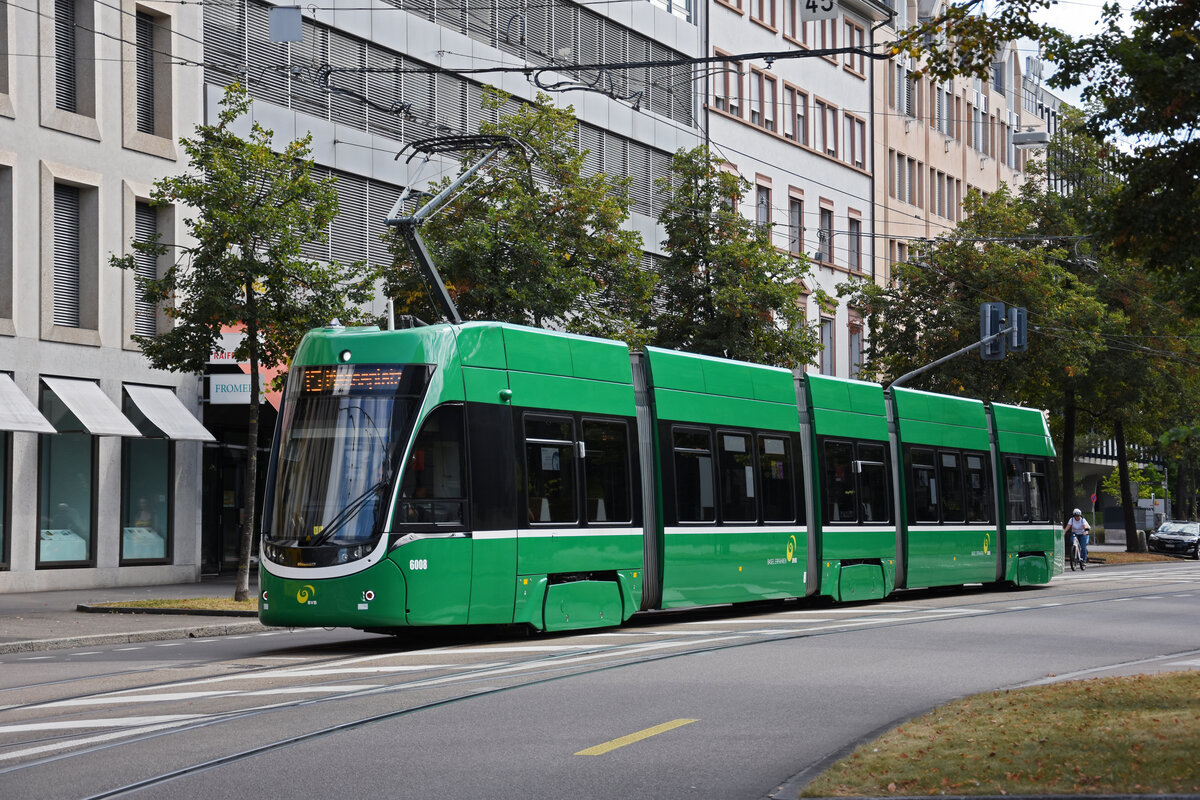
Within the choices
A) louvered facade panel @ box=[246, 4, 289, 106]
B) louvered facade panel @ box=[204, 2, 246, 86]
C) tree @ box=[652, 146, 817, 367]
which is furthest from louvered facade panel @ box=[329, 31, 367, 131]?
tree @ box=[652, 146, 817, 367]

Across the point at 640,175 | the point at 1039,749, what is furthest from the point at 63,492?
the point at 1039,749

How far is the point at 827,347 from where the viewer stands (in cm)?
6100

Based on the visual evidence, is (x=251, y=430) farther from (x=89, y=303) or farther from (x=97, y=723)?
(x=97, y=723)

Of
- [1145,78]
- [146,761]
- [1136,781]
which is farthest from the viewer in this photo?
[1145,78]

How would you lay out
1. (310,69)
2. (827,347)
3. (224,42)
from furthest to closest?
1. (827,347)
2. (310,69)
3. (224,42)

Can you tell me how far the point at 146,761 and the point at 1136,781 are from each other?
16.9 ft

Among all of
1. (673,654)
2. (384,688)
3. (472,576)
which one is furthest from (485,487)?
(384,688)

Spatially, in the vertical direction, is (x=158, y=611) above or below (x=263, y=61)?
below

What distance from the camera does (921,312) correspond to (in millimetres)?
51469

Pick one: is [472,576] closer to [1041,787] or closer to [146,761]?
[146,761]

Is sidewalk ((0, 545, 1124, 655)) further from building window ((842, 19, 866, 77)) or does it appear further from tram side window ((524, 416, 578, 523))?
building window ((842, 19, 866, 77))

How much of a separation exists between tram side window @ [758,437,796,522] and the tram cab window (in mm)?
1051

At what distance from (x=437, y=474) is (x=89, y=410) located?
1549cm

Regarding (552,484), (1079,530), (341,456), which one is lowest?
(1079,530)
